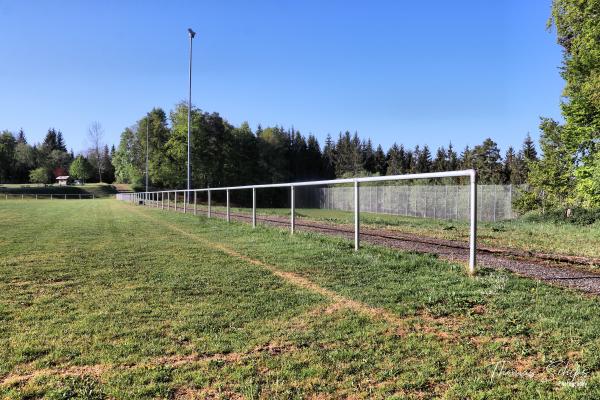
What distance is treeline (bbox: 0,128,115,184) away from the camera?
10662 centimetres

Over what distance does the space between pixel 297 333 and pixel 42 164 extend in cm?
13288

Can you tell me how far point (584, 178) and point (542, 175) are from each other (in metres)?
3.80

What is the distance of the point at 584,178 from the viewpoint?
2136cm

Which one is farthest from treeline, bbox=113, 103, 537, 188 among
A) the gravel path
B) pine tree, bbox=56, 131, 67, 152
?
pine tree, bbox=56, 131, 67, 152

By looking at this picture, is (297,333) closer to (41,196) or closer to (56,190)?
(41,196)

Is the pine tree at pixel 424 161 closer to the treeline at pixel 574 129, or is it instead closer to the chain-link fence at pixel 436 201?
the chain-link fence at pixel 436 201

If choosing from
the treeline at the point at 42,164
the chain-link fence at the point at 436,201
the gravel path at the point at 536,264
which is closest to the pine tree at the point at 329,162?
the treeline at the point at 42,164

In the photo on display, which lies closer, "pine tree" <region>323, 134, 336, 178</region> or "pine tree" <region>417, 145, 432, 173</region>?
"pine tree" <region>417, 145, 432, 173</region>

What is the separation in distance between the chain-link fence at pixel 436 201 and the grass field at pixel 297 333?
29.0 m

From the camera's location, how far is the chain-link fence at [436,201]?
33156mm

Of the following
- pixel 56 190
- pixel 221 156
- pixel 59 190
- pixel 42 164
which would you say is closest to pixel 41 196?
pixel 56 190

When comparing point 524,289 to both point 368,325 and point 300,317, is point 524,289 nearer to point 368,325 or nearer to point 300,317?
point 368,325

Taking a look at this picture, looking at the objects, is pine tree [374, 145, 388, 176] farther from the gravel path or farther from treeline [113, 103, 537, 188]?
the gravel path

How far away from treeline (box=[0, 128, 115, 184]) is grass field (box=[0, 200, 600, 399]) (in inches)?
4379
